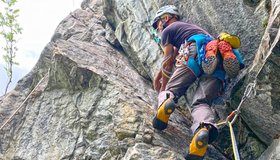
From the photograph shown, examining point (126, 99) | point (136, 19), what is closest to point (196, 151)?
point (126, 99)

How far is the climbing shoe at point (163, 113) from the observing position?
21.2 feet

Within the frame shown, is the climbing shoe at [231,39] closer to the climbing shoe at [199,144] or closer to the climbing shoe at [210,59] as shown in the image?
the climbing shoe at [210,59]

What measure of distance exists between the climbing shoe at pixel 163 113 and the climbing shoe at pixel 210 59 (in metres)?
0.91

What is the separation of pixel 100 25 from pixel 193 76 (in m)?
6.49

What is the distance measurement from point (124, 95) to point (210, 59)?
2.10 metres

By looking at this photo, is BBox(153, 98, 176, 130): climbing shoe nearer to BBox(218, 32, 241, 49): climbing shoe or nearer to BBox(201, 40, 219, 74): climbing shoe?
BBox(201, 40, 219, 74): climbing shoe

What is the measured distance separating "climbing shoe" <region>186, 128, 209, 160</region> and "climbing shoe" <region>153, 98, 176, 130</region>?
0.74 meters

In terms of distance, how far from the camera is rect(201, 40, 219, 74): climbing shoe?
673cm

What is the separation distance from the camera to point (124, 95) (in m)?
7.95

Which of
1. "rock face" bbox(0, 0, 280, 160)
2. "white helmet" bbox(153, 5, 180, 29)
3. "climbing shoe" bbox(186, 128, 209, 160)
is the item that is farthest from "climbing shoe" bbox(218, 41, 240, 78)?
"white helmet" bbox(153, 5, 180, 29)

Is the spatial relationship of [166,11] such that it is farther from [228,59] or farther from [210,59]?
[228,59]

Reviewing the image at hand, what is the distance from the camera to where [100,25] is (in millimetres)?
13023

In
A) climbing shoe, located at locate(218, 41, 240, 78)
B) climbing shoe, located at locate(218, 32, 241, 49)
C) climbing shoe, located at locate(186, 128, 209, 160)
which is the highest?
climbing shoe, located at locate(218, 32, 241, 49)

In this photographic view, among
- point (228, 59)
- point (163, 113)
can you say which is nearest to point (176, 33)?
point (228, 59)
